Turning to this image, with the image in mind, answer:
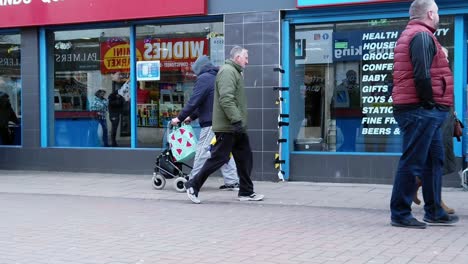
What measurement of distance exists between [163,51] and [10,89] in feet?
11.7

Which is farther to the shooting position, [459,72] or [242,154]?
[459,72]

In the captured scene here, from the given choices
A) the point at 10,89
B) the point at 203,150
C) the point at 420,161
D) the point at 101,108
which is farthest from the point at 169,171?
the point at 10,89

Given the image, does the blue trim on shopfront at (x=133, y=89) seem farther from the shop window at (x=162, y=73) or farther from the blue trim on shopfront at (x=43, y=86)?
the blue trim on shopfront at (x=43, y=86)

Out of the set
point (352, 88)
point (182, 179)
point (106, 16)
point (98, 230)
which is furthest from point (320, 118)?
point (98, 230)

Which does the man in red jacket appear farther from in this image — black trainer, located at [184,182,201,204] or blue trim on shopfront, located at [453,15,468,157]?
blue trim on shopfront, located at [453,15,468,157]

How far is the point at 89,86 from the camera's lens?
12094 mm

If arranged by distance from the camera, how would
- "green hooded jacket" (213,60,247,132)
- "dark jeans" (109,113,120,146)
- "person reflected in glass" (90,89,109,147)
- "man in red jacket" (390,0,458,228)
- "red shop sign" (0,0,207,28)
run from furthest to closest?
"person reflected in glass" (90,89,109,147)
"dark jeans" (109,113,120,146)
"red shop sign" (0,0,207,28)
"green hooded jacket" (213,60,247,132)
"man in red jacket" (390,0,458,228)

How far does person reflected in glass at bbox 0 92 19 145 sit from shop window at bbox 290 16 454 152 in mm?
5938

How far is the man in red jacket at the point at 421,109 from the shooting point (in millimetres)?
Result: 6078

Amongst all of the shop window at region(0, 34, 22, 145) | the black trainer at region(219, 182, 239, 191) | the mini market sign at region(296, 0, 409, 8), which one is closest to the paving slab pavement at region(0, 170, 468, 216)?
the black trainer at region(219, 182, 239, 191)

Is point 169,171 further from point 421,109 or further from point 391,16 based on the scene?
point 421,109

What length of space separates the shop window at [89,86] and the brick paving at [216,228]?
7.41ft

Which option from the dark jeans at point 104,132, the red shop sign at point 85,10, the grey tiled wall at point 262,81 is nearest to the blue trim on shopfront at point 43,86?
the red shop sign at point 85,10

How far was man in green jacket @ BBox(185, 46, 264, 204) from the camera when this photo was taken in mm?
7809
